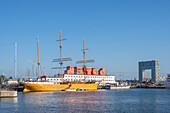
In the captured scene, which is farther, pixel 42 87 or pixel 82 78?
pixel 82 78

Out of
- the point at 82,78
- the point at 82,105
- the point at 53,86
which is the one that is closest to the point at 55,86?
the point at 53,86

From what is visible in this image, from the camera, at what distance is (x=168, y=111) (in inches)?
1448

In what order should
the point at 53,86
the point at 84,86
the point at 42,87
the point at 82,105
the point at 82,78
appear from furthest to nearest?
1. the point at 82,78
2. the point at 84,86
3. the point at 53,86
4. the point at 42,87
5. the point at 82,105

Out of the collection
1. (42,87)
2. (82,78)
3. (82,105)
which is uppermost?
(82,78)

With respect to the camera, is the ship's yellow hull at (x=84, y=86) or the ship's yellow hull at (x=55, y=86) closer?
the ship's yellow hull at (x=55, y=86)

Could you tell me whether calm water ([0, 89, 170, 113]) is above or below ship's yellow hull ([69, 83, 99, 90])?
above

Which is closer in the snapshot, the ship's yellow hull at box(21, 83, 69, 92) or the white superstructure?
the ship's yellow hull at box(21, 83, 69, 92)

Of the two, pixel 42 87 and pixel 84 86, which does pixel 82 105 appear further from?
pixel 84 86

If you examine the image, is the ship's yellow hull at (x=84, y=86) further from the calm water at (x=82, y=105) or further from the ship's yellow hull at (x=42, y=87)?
the calm water at (x=82, y=105)

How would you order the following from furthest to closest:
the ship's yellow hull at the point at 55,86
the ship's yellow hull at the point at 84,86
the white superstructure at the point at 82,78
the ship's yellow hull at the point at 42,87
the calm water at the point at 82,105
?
the white superstructure at the point at 82,78
the ship's yellow hull at the point at 84,86
the ship's yellow hull at the point at 55,86
the ship's yellow hull at the point at 42,87
the calm water at the point at 82,105

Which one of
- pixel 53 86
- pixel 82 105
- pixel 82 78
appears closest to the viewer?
pixel 82 105

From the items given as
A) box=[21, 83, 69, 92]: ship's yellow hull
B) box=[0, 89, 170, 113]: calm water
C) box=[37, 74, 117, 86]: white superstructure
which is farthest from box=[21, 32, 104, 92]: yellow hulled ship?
box=[0, 89, 170, 113]: calm water

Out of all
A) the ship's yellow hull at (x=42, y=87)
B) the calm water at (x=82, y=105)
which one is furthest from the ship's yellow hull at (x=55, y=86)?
the calm water at (x=82, y=105)

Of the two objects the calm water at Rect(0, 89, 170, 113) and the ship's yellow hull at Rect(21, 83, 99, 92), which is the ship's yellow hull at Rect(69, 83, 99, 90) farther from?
the calm water at Rect(0, 89, 170, 113)
